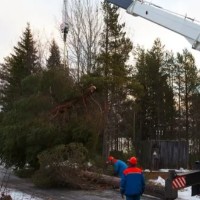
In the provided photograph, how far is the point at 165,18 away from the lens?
15.1 meters

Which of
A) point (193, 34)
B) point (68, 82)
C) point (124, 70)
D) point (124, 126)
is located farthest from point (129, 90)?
point (193, 34)

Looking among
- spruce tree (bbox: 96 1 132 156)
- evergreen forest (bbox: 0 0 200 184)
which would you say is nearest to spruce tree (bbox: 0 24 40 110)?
evergreen forest (bbox: 0 0 200 184)

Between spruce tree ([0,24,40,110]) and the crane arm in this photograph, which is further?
spruce tree ([0,24,40,110])

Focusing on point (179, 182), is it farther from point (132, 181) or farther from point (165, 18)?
point (165, 18)

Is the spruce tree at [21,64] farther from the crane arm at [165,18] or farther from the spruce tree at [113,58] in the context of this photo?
the crane arm at [165,18]

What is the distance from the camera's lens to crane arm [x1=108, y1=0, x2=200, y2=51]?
1434cm

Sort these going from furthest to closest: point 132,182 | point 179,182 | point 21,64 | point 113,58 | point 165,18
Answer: point 21,64, point 113,58, point 165,18, point 132,182, point 179,182

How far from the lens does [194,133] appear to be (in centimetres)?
5334

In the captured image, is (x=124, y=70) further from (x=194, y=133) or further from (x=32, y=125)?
(x=194, y=133)

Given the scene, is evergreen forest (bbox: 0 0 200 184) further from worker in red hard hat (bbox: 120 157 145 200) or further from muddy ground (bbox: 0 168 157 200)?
worker in red hard hat (bbox: 120 157 145 200)

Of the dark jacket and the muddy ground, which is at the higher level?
the dark jacket

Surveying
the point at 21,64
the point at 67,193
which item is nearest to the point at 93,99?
the point at 67,193

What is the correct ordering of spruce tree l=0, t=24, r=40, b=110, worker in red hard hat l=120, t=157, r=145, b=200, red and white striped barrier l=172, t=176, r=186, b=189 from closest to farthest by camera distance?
red and white striped barrier l=172, t=176, r=186, b=189 < worker in red hard hat l=120, t=157, r=145, b=200 < spruce tree l=0, t=24, r=40, b=110

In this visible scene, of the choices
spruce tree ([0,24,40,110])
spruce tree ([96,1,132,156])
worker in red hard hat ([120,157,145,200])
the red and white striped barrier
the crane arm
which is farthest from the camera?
spruce tree ([0,24,40,110])
